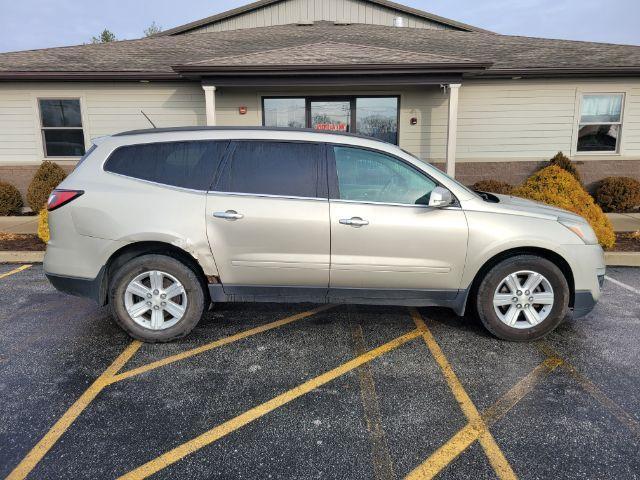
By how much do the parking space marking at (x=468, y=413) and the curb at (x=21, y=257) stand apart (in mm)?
6075

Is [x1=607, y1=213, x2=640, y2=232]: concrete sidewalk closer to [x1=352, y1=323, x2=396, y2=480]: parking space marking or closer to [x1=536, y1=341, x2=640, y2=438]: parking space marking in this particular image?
[x1=536, y1=341, x2=640, y2=438]: parking space marking

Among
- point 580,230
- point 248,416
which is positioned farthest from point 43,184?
point 580,230

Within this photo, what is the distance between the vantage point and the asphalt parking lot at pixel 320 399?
2631 millimetres

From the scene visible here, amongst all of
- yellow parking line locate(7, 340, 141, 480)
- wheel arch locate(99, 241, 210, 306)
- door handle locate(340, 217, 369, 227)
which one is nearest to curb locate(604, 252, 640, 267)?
door handle locate(340, 217, 369, 227)

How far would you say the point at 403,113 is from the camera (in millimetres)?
11508

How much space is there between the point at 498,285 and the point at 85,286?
366cm

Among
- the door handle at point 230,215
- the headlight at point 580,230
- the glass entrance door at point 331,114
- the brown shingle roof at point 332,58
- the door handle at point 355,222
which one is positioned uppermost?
the brown shingle roof at point 332,58

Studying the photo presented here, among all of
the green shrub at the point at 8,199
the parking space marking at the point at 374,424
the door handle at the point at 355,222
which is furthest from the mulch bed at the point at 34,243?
the parking space marking at the point at 374,424

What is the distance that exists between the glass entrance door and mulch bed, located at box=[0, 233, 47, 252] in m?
6.66

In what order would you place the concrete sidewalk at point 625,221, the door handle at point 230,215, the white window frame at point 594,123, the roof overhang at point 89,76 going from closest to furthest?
the door handle at point 230,215
the concrete sidewalk at point 625,221
the roof overhang at point 89,76
the white window frame at point 594,123

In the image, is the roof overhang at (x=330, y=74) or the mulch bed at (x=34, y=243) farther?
the roof overhang at (x=330, y=74)

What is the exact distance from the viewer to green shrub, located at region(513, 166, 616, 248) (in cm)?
723

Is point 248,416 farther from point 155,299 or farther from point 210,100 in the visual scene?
point 210,100

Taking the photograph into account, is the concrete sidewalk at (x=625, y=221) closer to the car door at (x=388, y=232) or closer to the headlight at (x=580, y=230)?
the headlight at (x=580, y=230)
